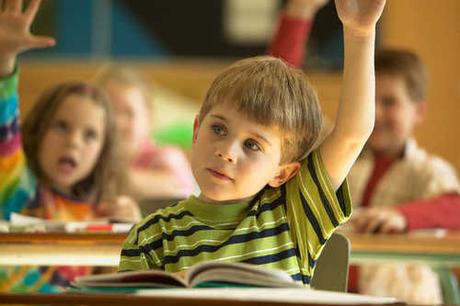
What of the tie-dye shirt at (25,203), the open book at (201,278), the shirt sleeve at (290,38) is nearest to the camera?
the open book at (201,278)

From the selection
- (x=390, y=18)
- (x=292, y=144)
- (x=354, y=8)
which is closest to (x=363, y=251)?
(x=292, y=144)

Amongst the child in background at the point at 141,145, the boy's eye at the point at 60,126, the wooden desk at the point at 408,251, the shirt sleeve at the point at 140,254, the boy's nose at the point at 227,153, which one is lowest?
the child in background at the point at 141,145

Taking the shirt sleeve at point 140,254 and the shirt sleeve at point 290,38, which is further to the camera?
the shirt sleeve at point 290,38

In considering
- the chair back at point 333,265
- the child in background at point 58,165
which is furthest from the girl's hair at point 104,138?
the chair back at point 333,265

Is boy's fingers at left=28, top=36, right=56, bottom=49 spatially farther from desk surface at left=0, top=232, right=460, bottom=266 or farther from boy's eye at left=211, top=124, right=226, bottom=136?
boy's eye at left=211, top=124, right=226, bottom=136

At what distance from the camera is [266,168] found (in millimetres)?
1628

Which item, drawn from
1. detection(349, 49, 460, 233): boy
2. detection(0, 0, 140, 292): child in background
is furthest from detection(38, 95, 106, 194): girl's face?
detection(349, 49, 460, 233): boy

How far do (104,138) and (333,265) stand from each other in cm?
132

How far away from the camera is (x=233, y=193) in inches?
63.5

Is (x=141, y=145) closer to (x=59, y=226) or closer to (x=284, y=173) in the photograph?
(x=59, y=226)

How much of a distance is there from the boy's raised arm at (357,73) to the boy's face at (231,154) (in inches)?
4.4

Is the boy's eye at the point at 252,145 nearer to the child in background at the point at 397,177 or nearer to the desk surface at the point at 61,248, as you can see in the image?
the desk surface at the point at 61,248

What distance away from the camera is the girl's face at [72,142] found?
2787mm

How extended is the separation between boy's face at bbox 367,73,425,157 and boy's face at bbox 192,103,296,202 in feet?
5.74
